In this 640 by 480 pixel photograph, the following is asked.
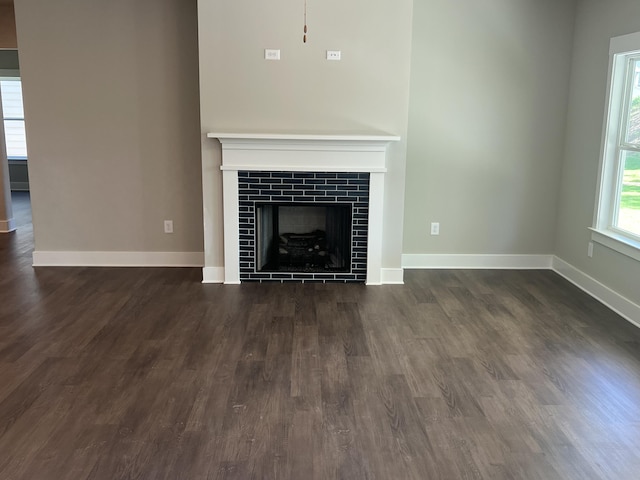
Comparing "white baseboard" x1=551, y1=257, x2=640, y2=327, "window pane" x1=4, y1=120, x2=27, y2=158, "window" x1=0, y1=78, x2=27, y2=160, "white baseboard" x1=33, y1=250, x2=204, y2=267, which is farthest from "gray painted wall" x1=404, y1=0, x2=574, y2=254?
"window pane" x1=4, y1=120, x2=27, y2=158

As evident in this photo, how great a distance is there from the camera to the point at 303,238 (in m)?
5.11

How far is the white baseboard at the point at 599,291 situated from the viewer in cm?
401

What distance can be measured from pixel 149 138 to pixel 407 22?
240 centimetres

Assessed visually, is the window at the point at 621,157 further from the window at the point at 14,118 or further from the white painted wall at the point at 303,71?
the window at the point at 14,118

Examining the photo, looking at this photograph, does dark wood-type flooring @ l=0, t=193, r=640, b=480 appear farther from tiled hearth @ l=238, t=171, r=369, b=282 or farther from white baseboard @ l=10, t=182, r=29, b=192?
white baseboard @ l=10, t=182, r=29, b=192

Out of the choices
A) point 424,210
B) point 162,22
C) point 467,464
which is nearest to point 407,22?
point 424,210

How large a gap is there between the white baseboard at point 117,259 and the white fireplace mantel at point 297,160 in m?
0.67

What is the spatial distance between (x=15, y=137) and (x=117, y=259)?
19.7 ft

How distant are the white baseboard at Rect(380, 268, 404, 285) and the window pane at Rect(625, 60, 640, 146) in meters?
1.98

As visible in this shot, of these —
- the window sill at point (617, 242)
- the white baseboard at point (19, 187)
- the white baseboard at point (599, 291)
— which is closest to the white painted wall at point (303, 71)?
the window sill at point (617, 242)

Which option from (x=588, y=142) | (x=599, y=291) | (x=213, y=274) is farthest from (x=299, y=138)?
(x=599, y=291)

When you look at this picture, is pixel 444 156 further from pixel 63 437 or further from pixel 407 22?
pixel 63 437

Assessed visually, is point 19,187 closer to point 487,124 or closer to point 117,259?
point 117,259

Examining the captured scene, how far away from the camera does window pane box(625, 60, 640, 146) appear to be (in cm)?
413
